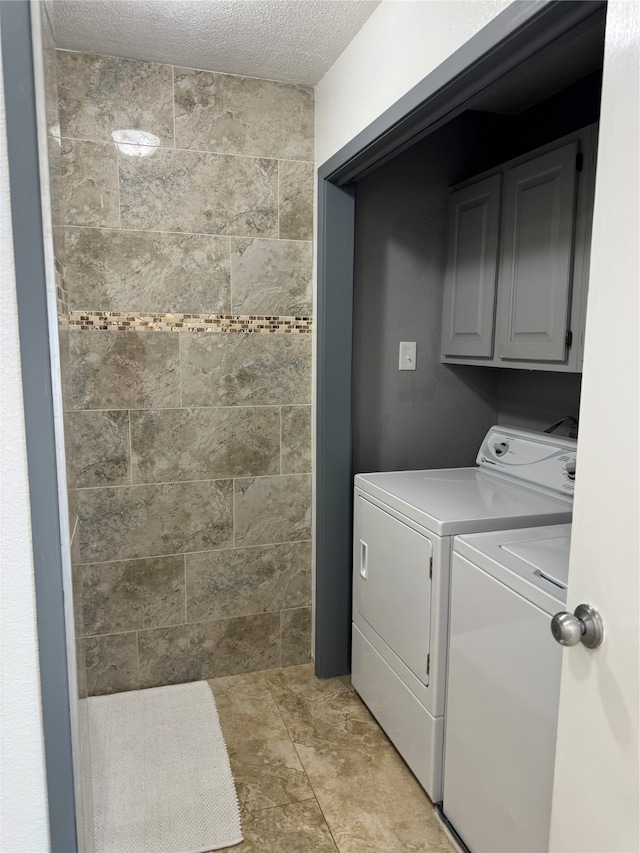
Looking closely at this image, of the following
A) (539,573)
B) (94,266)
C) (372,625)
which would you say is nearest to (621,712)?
(539,573)

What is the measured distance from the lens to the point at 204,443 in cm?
250

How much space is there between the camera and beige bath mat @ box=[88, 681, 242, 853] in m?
1.81

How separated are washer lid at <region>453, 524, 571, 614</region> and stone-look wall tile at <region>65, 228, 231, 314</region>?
54.2 inches

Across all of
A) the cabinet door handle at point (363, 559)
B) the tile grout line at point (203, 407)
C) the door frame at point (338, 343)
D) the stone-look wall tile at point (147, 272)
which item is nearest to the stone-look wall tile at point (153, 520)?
the tile grout line at point (203, 407)

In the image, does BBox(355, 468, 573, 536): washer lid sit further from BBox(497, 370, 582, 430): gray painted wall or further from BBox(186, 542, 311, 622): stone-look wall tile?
BBox(186, 542, 311, 622): stone-look wall tile

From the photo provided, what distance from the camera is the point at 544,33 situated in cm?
121

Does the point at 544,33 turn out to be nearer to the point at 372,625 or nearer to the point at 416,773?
the point at 372,625

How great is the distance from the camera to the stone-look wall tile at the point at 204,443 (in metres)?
2.42

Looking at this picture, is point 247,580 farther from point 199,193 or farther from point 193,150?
point 193,150

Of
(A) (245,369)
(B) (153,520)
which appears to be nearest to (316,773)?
(B) (153,520)

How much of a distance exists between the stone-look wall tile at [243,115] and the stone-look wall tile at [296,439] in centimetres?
104

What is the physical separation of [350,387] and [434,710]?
1.24 metres

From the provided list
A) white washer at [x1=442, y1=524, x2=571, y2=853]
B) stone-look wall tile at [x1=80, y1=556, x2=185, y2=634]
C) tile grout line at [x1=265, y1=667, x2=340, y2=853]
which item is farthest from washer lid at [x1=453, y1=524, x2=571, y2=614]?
stone-look wall tile at [x1=80, y1=556, x2=185, y2=634]

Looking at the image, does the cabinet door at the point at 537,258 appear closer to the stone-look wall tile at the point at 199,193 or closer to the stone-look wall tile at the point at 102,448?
the stone-look wall tile at the point at 199,193
